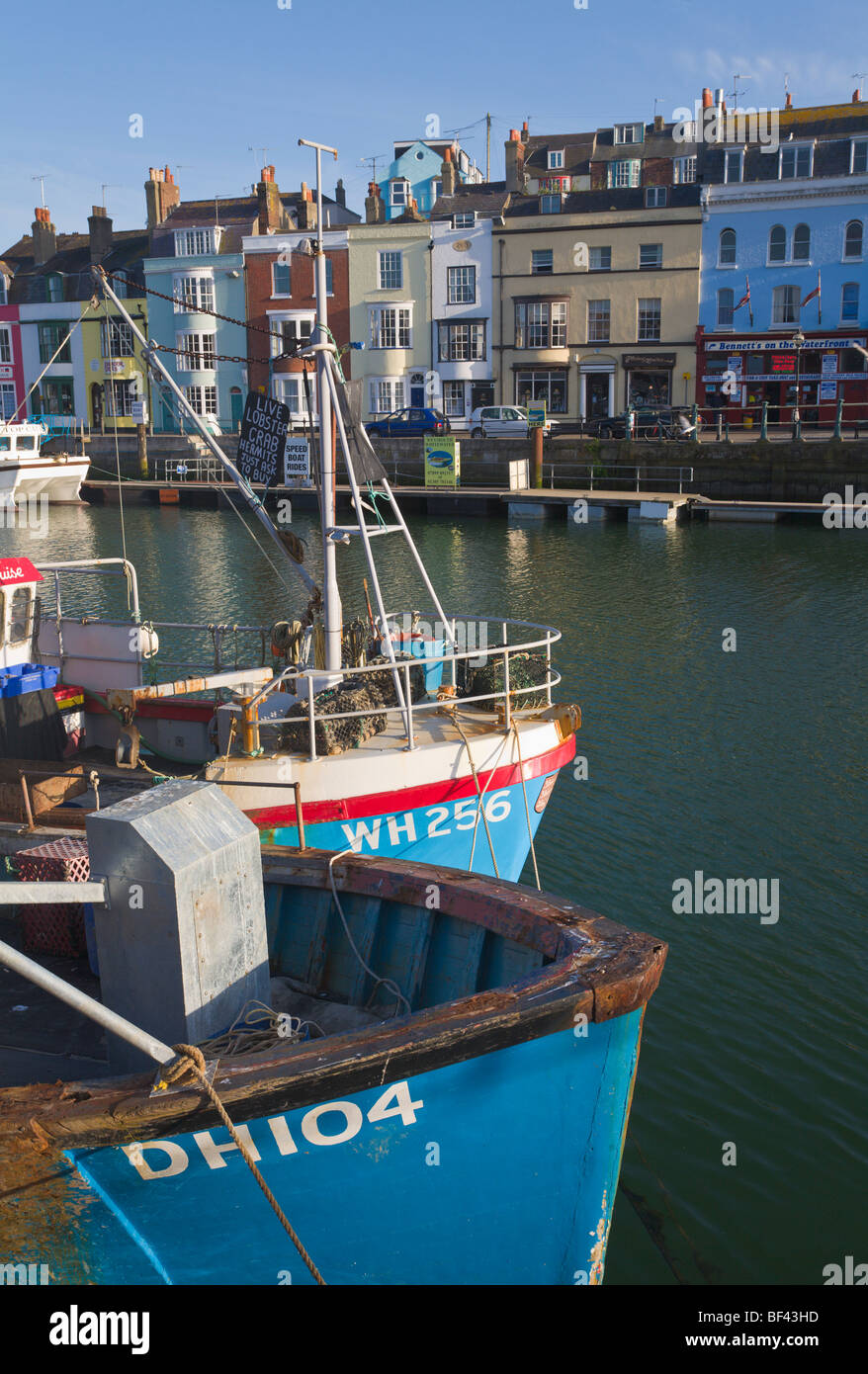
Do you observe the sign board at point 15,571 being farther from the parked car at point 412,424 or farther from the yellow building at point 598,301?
the yellow building at point 598,301

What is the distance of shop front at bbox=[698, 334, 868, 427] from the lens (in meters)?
56.5

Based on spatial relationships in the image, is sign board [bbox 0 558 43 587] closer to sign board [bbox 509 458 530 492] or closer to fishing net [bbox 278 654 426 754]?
fishing net [bbox 278 654 426 754]

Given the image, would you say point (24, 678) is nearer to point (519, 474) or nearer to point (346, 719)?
point (346, 719)

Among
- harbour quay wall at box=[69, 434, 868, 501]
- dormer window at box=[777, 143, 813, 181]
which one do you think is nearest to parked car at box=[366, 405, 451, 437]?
harbour quay wall at box=[69, 434, 868, 501]

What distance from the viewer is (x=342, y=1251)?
6531mm

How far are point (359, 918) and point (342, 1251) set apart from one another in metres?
2.57

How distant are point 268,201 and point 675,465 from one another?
32550 mm

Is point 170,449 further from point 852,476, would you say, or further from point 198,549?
point 852,476

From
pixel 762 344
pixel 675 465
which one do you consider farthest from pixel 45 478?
pixel 762 344

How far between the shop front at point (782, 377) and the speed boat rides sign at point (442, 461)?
14341mm

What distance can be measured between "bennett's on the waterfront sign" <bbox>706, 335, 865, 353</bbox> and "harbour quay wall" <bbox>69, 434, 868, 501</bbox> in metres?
11.7

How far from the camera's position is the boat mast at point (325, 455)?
1330 centimetres
